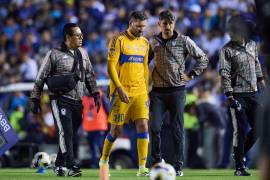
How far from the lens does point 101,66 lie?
2431cm

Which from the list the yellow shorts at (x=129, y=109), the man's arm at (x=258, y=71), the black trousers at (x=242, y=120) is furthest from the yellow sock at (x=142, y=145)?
the man's arm at (x=258, y=71)

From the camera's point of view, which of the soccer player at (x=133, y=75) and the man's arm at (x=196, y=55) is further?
the man's arm at (x=196, y=55)

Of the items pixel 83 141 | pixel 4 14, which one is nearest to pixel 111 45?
pixel 83 141

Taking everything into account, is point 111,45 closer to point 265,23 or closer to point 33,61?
point 265,23

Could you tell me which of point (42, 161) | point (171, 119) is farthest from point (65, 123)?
point (42, 161)

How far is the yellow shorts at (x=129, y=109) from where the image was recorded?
1270 cm

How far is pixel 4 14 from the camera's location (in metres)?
31.3

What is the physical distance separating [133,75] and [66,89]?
3.89 feet

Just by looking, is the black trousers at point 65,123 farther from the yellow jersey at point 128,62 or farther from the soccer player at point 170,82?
the soccer player at point 170,82

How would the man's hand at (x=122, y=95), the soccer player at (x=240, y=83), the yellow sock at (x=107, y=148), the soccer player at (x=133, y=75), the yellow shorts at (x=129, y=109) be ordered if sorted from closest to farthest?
the yellow sock at (x=107, y=148), the man's hand at (x=122, y=95), the yellow shorts at (x=129, y=109), the soccer player at (x=133, y=75), the soccer player at (x=240, y=83)

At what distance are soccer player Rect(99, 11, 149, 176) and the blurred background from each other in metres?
1.80

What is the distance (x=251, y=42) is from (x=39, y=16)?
17403 mm

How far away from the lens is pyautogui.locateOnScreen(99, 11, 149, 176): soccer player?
12858 mm

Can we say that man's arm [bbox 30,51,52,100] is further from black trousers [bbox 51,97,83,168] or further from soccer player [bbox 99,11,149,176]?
soccer player [bbox 99,11,149,176]
